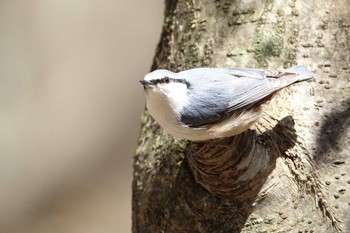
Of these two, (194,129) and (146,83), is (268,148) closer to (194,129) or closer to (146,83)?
(194,129)

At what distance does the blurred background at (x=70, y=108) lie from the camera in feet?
14.3

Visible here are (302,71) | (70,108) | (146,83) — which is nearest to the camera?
(146,83)

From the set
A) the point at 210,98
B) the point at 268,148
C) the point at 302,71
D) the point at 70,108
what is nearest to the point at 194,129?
the point at 210,98

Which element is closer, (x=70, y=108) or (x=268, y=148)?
(x=268, y=148)

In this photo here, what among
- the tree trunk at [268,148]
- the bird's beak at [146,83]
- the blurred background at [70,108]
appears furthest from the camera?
the blurred background at [70,108]

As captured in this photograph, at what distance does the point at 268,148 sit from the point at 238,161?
0.10 metres

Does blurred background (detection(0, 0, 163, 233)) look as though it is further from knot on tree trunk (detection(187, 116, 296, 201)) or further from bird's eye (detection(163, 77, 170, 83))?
bird's eye (detection(163, 77, 170, 83))

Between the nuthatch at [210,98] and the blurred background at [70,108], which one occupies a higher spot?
the nuthatch at [210,98]

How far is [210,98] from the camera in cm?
167

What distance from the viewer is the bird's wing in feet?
5.47

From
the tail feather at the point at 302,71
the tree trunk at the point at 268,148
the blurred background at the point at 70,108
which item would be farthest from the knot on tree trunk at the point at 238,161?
the blurred background at the point at 70,108

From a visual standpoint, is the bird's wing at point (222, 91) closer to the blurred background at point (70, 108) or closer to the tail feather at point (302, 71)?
the tail feather at point (302, 71)

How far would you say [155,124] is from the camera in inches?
82.4


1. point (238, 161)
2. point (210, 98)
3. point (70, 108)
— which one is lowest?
point (70, 108)
